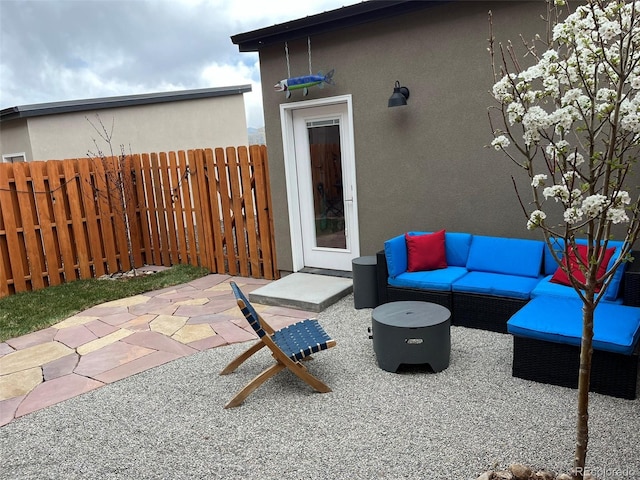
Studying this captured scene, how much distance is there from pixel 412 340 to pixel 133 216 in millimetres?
6560

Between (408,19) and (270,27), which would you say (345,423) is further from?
(270,27)

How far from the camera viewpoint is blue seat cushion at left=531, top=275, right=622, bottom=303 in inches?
171

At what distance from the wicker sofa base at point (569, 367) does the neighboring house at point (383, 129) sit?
1981 millimetres

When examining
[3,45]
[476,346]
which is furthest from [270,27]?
[3,45]

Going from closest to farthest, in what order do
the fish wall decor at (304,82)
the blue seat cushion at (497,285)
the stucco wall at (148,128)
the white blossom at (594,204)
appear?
1. the white blossom at (594,204)
2. the blue seat cushion at (497,285)
3. the fish wall decor at (304,82)
4. the stucco wall at (148,128)

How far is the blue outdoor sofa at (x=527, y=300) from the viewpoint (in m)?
3.53

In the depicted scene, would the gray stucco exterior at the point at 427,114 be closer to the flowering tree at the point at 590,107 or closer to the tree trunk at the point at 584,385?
the flowering tree at the point at 590,107

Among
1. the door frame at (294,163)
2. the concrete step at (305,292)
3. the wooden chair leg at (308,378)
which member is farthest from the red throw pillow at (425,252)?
the wooden chair leg at (308,378)

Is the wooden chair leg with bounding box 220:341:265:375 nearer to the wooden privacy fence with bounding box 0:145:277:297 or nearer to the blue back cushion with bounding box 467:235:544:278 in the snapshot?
the blue back cushion with bounding box 467:235:544:278

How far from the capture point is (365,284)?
5773 millimetres

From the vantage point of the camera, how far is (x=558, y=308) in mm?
4027

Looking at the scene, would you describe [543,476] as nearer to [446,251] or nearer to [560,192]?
[560,192]

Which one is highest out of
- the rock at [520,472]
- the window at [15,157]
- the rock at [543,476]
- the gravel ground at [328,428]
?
the window at [15,157]

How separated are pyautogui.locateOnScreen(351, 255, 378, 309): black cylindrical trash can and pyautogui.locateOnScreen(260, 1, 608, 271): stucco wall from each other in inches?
33.6
